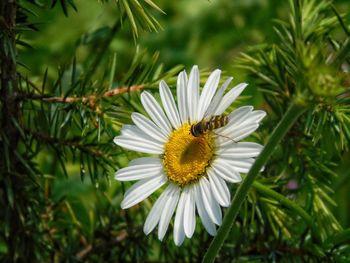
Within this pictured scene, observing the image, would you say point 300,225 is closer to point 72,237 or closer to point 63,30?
point 72,237

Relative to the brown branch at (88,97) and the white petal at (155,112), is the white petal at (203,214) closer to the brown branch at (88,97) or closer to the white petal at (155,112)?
the white petal at (155,112)

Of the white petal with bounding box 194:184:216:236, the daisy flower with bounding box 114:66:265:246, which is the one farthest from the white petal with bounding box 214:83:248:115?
the white petal with bounding box 194:184:216:236

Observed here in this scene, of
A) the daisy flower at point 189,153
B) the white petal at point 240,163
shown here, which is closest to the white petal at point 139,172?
the daisy flower at point 189,153

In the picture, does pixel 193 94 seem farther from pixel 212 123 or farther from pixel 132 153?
pixel 132 153

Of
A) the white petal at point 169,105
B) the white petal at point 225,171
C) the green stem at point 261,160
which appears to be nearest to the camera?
the green stem at point 261,160

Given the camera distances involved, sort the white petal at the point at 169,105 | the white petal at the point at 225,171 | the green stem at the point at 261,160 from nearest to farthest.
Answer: the green stem at the point at 261,160, the white petal at the point at 225,171, the white petal at the point at 169,105

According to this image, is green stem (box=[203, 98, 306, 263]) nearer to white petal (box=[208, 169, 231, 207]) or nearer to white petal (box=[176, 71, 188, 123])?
white petal (box=[208, 169, 231, 207])

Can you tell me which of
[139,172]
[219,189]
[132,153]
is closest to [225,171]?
[219,189]
